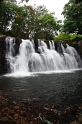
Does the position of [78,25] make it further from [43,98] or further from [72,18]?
[43,98]

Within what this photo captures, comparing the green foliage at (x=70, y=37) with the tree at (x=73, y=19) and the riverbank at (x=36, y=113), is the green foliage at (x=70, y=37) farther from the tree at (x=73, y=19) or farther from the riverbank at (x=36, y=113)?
the riverbank at (x=36, y=113)

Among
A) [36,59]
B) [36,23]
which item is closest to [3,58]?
[36,59]

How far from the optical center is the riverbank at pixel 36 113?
12.3 feet

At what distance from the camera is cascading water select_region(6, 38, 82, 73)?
16391mm

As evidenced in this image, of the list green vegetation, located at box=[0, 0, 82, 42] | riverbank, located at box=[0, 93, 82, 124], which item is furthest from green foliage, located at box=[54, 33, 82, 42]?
riverbank, located at box=[0, 93, 82, 124]

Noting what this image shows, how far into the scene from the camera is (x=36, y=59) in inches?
669

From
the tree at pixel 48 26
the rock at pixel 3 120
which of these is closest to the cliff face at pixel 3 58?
the rock at pixel 3 120

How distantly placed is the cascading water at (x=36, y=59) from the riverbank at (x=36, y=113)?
36.3 feet

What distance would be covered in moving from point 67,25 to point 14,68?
14.0 meters

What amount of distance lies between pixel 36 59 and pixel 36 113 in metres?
12.9

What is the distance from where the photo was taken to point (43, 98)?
220 inches

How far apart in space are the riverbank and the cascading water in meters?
11.1

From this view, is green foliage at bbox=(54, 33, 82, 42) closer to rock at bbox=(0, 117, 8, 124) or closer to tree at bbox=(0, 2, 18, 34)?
tree at bbox=(0, 2, 18, 34)

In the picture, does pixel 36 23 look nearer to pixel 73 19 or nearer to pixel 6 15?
pixel 6 15
